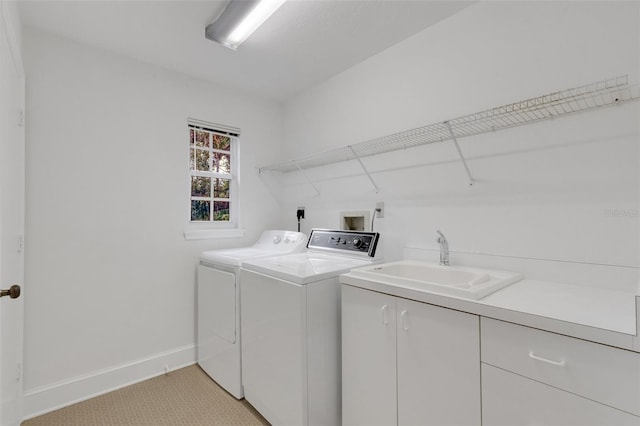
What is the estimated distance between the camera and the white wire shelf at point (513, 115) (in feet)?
4.24

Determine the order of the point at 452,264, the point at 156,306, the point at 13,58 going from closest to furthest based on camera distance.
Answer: the point at 13,58, the point at 452,264, the point at 156,306

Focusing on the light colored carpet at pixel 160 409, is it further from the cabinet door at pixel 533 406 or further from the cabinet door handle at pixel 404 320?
the cabinet door at pixel 533 406

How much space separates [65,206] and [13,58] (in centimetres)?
94

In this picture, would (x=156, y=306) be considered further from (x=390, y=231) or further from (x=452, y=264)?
(x=452, y=264)

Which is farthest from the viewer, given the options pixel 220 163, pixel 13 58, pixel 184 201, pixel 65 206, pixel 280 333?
pixel 220 163

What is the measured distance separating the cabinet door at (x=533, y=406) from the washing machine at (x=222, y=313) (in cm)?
151

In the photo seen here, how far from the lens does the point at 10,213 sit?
1.48m

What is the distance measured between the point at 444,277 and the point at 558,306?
681mm

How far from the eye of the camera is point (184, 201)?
2.58 m

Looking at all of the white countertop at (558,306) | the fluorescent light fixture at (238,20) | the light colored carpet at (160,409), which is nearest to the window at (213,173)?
the fluorescent light fixture at (238,20)

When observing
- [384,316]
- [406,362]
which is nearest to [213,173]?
[384,316]

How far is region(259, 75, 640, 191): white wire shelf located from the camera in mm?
1292

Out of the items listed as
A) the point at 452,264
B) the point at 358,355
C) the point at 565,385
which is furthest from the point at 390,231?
the point at 565,385

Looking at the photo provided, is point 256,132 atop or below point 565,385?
atop
